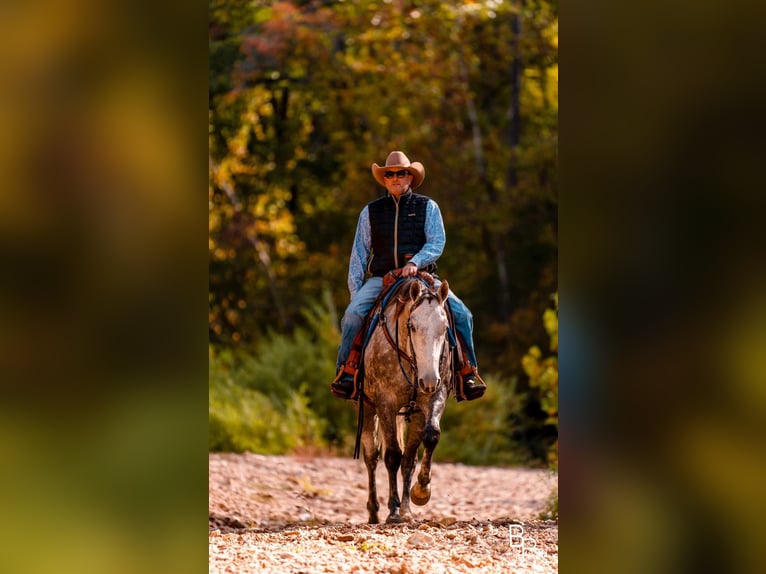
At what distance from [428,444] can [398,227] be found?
1.54 m

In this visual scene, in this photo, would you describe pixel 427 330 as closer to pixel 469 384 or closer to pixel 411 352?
pixel 411 352

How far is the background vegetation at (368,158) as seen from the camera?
1811cm

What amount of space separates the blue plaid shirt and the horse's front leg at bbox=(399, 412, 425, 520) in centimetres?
104

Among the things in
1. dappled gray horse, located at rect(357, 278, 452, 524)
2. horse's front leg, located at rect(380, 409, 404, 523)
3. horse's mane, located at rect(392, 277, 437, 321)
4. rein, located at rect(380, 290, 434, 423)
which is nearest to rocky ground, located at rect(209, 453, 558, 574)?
horse's front leg, located at rect(380, 409, 404, 523)

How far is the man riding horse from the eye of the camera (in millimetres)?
7645

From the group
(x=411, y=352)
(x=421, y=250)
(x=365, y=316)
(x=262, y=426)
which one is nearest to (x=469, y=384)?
(x=411, y=352)

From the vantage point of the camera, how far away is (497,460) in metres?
15.2

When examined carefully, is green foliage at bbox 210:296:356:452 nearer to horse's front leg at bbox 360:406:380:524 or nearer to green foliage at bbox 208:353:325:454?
green foliage at bbox 208:353:325:454

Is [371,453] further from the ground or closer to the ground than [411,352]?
closer to the ground

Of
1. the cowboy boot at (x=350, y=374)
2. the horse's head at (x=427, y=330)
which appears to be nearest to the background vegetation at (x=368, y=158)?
the cowboy boot at (x=350, y=374)

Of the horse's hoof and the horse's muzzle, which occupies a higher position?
the horse's muzzle

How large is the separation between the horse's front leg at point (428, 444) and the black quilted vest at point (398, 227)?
1074 mm

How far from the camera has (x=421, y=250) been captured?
7645 mm
